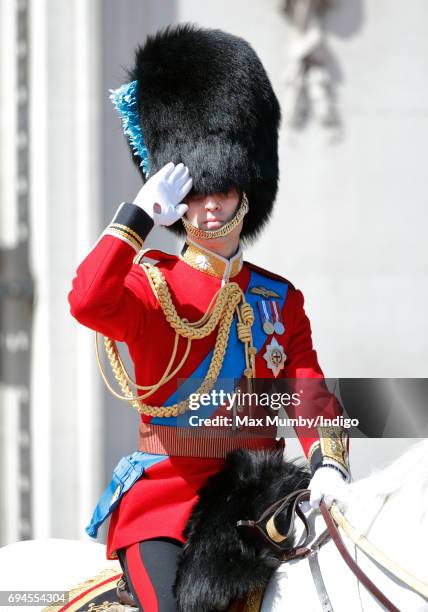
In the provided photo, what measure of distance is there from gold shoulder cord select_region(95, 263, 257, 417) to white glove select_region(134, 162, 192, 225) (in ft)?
0.53

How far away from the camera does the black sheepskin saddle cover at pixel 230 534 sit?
185 cm

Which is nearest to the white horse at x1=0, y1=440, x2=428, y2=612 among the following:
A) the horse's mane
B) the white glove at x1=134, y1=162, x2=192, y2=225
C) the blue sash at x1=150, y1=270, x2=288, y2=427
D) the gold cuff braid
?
the horse's mane

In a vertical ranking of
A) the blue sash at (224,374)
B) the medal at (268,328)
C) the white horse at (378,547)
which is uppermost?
the medal at (268,328)

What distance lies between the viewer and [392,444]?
4.18 metres

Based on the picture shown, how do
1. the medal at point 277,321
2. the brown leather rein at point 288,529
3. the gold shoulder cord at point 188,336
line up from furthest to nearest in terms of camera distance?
the medal at point 277,321 < the gold shoulder cord at point 188,336 < the brown leather rein at point 288,529

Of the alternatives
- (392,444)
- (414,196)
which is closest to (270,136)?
(392,444)

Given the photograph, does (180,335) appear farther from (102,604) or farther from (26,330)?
(26,330)

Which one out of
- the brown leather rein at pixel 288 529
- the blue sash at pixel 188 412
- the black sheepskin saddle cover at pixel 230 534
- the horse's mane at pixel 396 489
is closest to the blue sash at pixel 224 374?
the blue sash at pixel 188 412

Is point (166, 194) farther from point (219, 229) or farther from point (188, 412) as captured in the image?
point (188, 412)

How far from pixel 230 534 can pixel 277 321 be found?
50 cm

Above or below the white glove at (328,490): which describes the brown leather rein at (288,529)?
below

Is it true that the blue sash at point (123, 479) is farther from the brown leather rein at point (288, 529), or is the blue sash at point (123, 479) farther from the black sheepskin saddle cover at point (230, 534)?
the brown leather rein at point (288, 529)

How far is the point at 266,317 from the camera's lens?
217 cm

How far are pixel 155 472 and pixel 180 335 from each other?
286 mm
